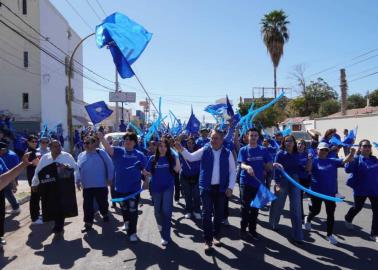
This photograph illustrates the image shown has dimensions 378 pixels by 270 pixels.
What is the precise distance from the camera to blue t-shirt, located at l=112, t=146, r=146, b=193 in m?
6.64

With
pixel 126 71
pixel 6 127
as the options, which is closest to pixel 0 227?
pixel 126 71

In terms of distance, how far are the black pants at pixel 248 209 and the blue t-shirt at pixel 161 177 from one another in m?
1.20

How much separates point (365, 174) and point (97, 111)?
630cm

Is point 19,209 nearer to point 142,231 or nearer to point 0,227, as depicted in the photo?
point 0,227

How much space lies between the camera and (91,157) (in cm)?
733

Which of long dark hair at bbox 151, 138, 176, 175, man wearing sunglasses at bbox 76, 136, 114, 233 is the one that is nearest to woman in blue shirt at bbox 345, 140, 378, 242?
long dark hair at bbox 151, 138, 176, 175

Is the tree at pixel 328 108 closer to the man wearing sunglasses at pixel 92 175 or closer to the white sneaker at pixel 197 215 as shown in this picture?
the white sneaker at pixel 197 215

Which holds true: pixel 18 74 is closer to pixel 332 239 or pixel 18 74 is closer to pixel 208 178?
pixel 208 178

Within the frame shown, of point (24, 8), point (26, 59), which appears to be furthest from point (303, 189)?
point (24, 8)

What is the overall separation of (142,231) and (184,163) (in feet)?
5.98

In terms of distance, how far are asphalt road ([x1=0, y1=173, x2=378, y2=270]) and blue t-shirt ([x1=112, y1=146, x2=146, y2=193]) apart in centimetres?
88

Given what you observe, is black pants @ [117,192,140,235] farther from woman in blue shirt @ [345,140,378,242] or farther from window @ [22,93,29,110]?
window @ [22,93,29,110]

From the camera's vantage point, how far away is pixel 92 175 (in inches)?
285

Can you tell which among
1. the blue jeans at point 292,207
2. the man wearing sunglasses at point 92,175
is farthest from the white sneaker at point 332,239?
the man wearing sunglasses at point 92,175
